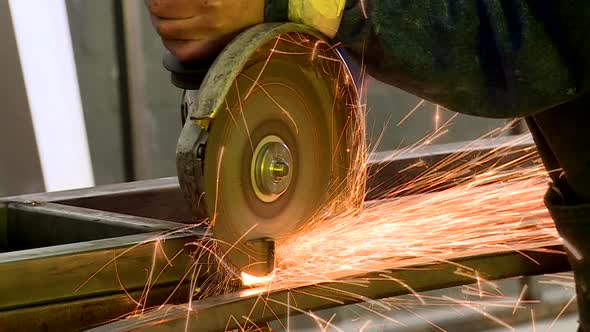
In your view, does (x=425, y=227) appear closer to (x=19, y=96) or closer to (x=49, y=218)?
(x=49, y=218)

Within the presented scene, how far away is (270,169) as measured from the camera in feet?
4.10

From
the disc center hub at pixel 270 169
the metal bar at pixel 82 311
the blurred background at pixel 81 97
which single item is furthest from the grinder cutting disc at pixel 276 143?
the blurred background at pixel 81 97

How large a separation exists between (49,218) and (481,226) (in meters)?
0.78

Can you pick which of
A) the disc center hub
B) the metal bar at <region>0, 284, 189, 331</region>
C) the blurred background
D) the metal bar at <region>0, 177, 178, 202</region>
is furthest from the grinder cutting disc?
the blurred background

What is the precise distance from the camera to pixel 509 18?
1112 millimetres

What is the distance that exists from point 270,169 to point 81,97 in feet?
6.21

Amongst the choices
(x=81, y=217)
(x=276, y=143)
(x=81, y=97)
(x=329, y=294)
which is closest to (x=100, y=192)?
Result: (x=81, y=217)

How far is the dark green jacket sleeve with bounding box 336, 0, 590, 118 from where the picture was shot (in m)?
1.10

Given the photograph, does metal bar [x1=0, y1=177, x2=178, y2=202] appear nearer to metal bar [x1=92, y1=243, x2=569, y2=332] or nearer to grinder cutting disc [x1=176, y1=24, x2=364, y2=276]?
grinder cutting disc [x1=176, y1=24, x2=364, y2=276]

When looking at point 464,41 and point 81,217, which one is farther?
point 81,217

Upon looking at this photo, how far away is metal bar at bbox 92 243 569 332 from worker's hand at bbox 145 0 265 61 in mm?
317

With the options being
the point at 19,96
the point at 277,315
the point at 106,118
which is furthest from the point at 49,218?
the point at 106,118

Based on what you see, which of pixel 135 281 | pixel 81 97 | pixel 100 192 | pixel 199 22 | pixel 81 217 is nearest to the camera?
pixel 199 22

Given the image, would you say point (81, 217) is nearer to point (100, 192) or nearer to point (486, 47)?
point (100, 192)
